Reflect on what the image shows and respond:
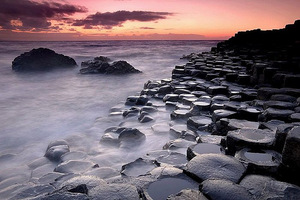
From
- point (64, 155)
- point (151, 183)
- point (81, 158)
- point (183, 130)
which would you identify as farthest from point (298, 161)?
point (64, 155)

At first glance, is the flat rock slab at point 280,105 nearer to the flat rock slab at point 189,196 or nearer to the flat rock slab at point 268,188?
the flat rock slab at point 268,188

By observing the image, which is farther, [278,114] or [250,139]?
[278,114]

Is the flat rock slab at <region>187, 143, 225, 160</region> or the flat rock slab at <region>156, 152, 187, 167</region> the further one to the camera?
the flat rock slab at <region>156, 152, 187, 167</region>

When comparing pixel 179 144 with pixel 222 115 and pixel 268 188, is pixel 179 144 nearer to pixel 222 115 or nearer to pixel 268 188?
pixel 222 115

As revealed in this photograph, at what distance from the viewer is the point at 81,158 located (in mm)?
2883

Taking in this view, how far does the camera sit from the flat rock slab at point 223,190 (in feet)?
4.70

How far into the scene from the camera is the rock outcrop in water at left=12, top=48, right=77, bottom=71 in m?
14.0

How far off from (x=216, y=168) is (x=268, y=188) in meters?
0.38

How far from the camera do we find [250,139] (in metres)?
2.18

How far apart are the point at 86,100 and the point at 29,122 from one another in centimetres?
226

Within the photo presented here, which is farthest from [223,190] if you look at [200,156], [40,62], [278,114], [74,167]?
[40,62]

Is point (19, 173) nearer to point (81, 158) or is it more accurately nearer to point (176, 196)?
point (81, 158)

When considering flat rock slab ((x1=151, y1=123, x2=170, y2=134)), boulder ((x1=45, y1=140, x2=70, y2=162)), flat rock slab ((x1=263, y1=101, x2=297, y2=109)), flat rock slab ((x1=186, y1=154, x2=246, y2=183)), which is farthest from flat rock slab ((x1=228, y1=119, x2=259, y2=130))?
boulder ((x1=45, y1=140, x2=70, y2=162))

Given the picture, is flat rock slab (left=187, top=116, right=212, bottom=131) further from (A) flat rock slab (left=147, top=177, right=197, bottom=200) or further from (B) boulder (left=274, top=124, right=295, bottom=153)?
(A) flat rock slab (left=147, top=177, right=197, bottom=200)
